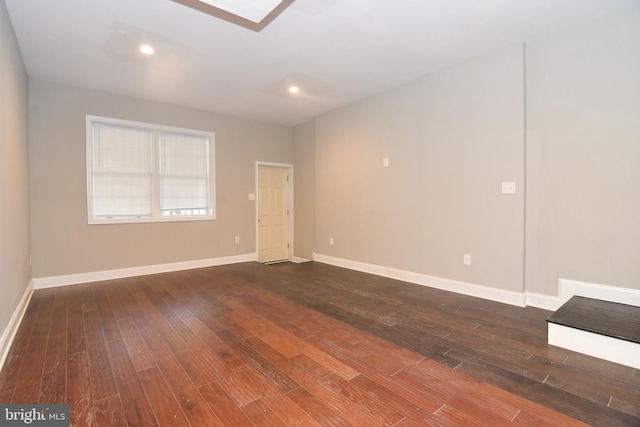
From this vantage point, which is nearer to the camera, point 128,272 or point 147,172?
point 128,272

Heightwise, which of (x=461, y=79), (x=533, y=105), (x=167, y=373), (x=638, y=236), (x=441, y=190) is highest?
(x=461, y=79)

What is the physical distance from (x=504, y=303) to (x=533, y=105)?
2149mm

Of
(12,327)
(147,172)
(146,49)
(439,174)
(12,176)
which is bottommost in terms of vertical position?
(12,327)

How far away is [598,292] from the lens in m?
2.84

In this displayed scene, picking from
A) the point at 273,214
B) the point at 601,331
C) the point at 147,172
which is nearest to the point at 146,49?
the point at 147,172

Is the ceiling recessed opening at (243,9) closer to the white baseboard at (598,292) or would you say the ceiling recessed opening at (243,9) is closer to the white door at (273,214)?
the white door at (273,214)

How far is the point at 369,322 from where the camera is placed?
2918mm

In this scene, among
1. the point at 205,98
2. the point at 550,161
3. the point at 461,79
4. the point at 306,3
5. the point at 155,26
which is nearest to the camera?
the point at 306,3

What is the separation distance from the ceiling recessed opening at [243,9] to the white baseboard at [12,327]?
2961mm

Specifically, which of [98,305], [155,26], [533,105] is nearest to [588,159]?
[533,105]

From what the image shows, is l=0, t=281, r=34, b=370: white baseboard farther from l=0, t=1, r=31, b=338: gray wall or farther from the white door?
the white door

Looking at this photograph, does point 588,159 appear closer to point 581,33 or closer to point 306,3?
point 581,33

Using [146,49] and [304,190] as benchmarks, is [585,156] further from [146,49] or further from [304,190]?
[146,49]

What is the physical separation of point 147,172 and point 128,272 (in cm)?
159
